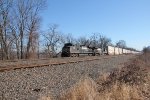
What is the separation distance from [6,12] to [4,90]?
4673 centimetres

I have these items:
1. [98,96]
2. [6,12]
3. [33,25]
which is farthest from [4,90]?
[33,25]

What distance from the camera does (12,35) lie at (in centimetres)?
5744

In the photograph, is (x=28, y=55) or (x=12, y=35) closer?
(x=28, y=55)

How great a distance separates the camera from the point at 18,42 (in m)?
58.3

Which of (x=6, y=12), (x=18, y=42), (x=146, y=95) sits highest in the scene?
(x=6, y=12)

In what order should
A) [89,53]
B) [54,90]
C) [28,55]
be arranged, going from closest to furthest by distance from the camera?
1. [54,90]
2. [28,55]
3. [89,53]

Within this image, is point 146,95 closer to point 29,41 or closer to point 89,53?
point 29,41

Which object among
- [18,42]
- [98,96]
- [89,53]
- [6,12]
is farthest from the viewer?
[89,53]

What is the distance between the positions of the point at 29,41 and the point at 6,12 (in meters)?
7.09

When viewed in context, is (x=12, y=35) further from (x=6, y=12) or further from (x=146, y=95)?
(x=146, y=95)

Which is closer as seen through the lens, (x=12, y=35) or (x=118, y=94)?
(x=118, y=94)

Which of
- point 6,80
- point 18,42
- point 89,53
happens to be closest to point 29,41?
point 18,42

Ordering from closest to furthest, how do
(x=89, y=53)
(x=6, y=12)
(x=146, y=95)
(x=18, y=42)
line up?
(x=146, y=95) → (x=6, y=12) → (x=18, y=42) → (x=89, y=53)

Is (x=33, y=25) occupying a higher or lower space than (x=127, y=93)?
higher
